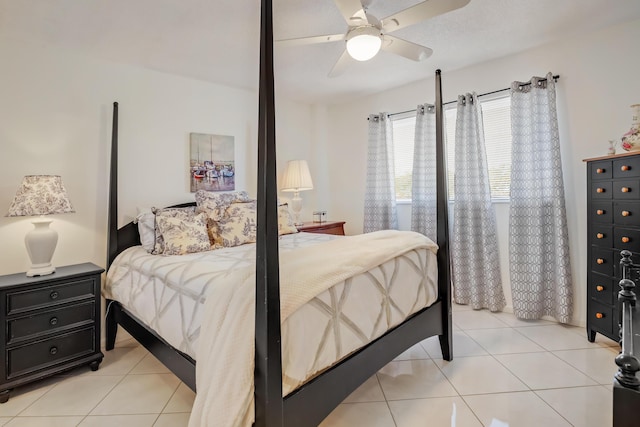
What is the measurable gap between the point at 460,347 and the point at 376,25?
233 cm

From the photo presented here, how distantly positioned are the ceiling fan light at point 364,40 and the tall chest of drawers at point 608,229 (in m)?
1.83

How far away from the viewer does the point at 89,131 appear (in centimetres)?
262

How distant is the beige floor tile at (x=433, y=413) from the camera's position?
1657mm

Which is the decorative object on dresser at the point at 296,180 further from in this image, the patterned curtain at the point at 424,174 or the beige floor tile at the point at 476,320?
the beige floor tile at the point at 476,320

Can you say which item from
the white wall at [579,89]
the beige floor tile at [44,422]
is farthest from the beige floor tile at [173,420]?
the white wall at [579,89]

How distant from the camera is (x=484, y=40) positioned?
266 centimetres

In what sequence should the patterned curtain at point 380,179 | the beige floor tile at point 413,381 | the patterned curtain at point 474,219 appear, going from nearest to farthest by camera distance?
the beige floor tile at point 413,381 < the patterned curtain at point 474,219 < the patterned curtain at point 380,179

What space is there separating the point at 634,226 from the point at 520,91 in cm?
146

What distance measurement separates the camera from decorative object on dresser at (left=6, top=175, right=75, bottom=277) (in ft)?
6.77

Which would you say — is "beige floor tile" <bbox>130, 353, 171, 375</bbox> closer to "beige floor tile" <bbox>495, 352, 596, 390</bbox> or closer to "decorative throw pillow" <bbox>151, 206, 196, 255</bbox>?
"decorative throw pillow" <bbox>151, 206, 196, 255</bbox>

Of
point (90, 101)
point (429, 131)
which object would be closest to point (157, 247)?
point (90, 101)

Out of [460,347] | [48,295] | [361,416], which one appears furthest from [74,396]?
[460,347]

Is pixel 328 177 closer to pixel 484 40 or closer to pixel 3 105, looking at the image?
pixel 484 40

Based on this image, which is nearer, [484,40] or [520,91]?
[484,40]
